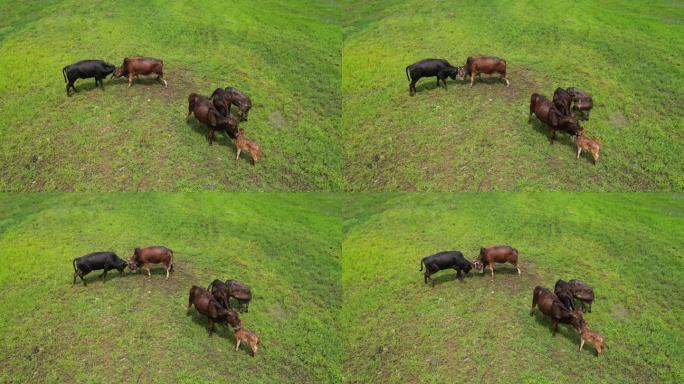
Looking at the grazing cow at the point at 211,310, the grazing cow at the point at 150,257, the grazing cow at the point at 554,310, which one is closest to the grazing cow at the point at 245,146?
the grazing cow at the point at 150,257

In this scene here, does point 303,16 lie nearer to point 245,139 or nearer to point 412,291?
point 245,139

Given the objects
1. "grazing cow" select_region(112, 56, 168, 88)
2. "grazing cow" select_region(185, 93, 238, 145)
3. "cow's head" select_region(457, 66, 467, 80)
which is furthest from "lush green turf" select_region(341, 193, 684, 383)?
"grazing cow" select_region(112, 56, 168, 88)

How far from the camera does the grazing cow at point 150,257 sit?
93.9 ft

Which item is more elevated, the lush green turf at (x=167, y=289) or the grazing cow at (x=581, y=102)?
the grazing cow at (x=581, y=102)

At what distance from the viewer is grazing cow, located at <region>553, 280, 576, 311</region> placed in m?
26.6

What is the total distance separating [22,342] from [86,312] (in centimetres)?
204

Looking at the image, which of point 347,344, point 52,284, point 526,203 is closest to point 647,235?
point 526,203

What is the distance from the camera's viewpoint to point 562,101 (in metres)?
31.9

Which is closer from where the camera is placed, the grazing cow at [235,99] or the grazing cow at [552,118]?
the grazing cow at [552,118]

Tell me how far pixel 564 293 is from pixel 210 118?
13.5 meters

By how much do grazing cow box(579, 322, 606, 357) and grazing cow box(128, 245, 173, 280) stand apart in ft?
43.6

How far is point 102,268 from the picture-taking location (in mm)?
28438

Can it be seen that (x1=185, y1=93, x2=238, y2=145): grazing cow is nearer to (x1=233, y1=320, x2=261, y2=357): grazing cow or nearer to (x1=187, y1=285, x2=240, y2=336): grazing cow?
(x1=187, y1=285, x2=240, y2=336): grazing cow

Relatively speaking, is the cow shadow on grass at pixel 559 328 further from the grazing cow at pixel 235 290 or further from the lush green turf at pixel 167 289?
the grazing cow at pixel 235 290
